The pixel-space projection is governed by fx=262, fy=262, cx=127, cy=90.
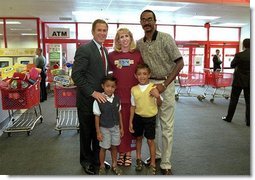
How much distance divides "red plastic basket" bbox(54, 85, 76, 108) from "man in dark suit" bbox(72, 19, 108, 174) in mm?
1488

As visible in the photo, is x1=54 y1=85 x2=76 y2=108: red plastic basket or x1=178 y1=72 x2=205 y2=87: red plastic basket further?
x1=178 y1=72 x2=205 y2=87: red plastic basket

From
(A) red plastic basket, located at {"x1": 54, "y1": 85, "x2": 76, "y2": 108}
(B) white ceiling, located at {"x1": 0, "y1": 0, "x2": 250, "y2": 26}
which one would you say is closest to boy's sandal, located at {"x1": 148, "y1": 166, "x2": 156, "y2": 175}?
(A) red plastic basket, located at {"x1": 54, "y1": 85, "x2": 76, "y2": 108}

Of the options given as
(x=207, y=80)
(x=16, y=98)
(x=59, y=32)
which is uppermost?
(x=59, y=32)

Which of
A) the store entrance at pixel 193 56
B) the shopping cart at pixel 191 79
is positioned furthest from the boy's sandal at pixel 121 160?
the store entrance at pixel 193 56

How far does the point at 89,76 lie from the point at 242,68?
3.39 m

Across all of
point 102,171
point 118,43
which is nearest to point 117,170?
point 102,171

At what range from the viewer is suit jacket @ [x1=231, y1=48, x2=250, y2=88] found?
15.9ft

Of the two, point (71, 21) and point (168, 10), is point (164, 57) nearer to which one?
point (168, 10)

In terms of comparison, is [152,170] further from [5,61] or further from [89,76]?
[5,61]

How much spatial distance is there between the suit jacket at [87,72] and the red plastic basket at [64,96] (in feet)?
4.99

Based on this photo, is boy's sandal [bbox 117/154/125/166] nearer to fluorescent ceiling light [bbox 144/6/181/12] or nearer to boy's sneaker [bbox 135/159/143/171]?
boy's sneaker [bbox 135/159/143/171]

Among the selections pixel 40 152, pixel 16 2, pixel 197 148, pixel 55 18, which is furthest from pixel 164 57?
pixel 55 18

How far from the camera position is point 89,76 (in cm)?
275

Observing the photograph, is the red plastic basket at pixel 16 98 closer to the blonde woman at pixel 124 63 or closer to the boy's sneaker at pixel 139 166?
the blonde woman at pixel 124 63
